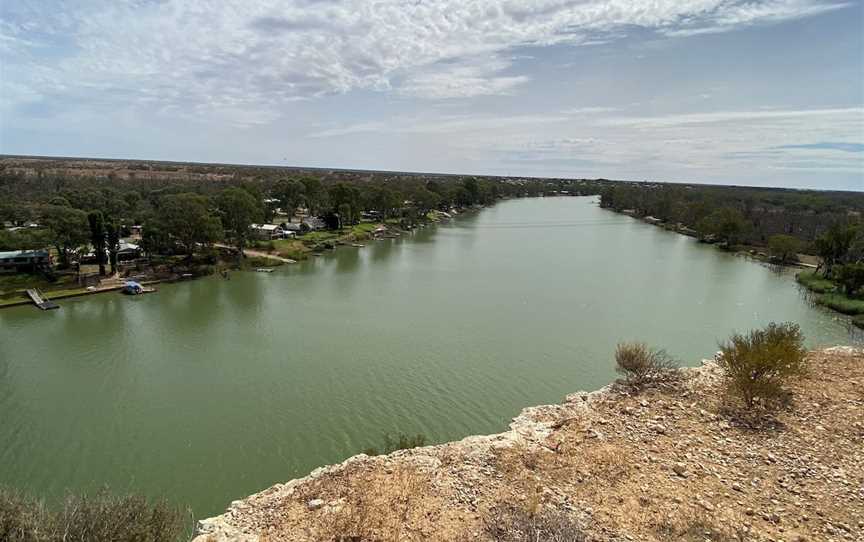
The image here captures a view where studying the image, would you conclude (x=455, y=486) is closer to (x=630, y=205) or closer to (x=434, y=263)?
(x=434, y=263)

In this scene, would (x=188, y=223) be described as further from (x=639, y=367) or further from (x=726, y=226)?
(x=726, y=226)

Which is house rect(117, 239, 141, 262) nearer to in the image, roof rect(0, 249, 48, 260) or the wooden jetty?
roof rect(0, 249, 48, 260)

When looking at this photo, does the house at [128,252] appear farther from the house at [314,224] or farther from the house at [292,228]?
the house at [314,224]

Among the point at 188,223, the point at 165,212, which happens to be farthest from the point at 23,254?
the point at 188,223

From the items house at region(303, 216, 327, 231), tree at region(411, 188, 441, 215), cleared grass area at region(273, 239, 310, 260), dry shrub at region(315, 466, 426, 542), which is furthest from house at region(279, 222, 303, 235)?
dry shrub at region(315, 466, 426, 542)

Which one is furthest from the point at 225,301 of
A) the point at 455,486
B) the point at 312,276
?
the point at 455,486

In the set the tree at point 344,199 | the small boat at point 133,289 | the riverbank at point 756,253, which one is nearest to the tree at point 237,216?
the small boat at point 133,289
